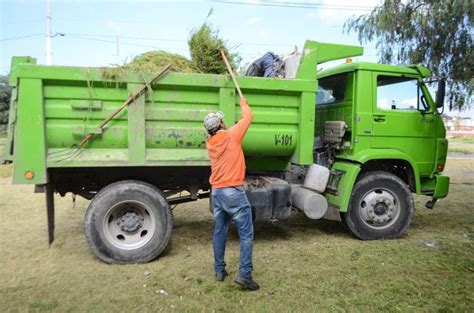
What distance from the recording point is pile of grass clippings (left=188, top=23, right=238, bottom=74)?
5.04m

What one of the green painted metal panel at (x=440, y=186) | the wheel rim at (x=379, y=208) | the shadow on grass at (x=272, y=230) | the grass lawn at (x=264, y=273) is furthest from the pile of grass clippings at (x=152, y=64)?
the green painted metal panel at (x=440, y=186)

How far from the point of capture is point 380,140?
5.61 m

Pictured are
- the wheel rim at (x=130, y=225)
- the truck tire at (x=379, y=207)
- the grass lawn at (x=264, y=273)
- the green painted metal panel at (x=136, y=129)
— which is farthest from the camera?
the truck tire at (x=379, y=207)

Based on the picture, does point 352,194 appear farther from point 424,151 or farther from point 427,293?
point 427,293

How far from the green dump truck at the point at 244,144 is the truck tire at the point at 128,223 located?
0.01 meters

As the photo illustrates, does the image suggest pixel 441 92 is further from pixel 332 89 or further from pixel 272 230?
pixel 272 230

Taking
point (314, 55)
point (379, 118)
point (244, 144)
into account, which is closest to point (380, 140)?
point (379, 118)

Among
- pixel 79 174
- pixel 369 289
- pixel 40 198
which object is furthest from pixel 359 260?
pixel 40 198

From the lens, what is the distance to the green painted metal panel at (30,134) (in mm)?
4156

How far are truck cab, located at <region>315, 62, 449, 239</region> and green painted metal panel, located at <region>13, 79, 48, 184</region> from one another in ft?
12.0

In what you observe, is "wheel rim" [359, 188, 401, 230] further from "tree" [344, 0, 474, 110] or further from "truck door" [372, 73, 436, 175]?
"tree" [344, 0, 474, 110]

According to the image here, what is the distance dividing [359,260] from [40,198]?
20.6 feet

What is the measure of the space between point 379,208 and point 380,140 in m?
0.93

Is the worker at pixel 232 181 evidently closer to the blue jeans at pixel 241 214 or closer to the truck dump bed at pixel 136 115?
the blue jeans at pixel 241 214
